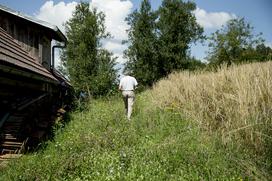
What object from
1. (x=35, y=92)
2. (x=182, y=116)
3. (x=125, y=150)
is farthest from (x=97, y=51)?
(x=125, y=150)

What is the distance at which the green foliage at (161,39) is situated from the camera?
35.9m

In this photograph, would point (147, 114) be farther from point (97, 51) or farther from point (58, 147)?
point (97, 51)

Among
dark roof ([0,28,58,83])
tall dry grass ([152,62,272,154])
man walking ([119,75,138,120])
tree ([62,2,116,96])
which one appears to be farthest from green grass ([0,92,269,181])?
tree ([62,2,116,96])

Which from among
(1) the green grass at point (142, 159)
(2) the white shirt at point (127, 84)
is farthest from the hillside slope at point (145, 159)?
(2) the white shirt at point (127, 84)

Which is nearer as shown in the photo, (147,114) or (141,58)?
(147,114)

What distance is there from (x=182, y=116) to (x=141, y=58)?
27.5m

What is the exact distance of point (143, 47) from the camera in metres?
36.2

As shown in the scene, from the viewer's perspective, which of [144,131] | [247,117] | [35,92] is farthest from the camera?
[35,92]

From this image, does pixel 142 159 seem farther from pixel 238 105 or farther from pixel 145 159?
pixel 238 105

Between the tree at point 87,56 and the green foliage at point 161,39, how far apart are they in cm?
1330

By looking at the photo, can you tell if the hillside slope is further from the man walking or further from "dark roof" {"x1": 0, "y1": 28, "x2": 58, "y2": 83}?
the man walking

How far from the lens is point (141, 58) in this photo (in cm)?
3684

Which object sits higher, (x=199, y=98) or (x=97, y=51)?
(x=97, y=51)

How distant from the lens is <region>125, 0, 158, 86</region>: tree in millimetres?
36250
